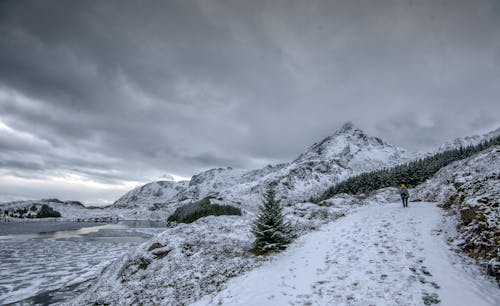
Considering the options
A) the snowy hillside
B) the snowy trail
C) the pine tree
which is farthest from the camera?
the pine tree

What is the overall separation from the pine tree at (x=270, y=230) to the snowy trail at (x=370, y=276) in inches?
57.2

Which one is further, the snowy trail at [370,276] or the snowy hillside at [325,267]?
the snowy hillside at [325,267]

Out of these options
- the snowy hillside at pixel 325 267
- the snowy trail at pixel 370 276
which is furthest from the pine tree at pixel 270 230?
A: the snowy trail at pixel 370 276

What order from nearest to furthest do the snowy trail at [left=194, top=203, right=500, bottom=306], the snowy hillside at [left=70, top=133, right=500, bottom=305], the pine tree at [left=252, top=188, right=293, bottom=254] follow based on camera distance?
the snowy trail at [left=194, top=203, right=500, bottom=306] → the snowy hillside at [left=70, top=133, right=500, bottom=305] → the pine tree at [left=252, top=188, right=293, bottom=254]

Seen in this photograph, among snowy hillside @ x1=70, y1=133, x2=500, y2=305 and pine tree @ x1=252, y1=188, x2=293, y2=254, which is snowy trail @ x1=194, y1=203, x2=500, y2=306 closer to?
snowy hillside @ x1=70, y1=133, x2=500, y2=305

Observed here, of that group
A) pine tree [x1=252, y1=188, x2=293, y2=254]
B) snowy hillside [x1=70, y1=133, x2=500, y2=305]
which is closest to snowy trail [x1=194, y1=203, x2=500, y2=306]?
snowy hillside [x1=70, y1=133, x2=500, y2=305]

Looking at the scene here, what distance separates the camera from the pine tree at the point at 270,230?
16.7m

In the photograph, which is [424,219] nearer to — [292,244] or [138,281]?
[292,244]

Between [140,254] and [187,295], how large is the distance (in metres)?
9.90

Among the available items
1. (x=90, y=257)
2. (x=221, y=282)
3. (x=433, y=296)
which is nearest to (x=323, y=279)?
(x=433, y=296)

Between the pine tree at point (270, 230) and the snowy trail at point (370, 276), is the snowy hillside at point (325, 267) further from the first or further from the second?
the pine tree at point (270, 230)

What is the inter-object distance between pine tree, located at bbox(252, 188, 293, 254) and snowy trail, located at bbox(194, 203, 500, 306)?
4.77 ft

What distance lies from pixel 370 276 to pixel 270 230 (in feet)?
27.0

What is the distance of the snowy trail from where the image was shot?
7.80 metres
